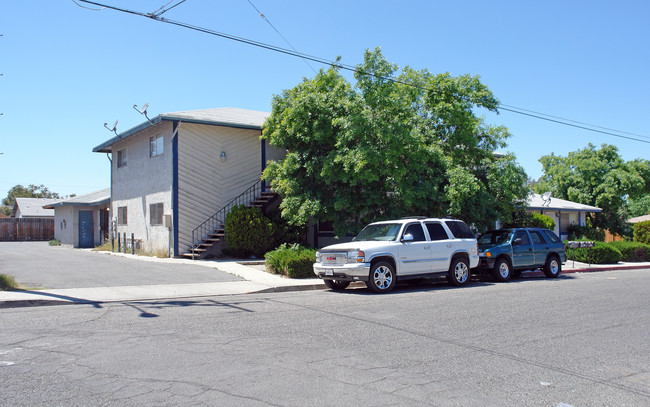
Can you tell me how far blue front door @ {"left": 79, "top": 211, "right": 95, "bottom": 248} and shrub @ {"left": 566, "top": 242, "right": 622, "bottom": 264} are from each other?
27.5m

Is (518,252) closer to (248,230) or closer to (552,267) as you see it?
(552,267)

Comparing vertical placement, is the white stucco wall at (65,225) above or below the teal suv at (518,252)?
above

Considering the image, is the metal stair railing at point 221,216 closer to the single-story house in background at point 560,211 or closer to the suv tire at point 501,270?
the suv tire at point 501,270

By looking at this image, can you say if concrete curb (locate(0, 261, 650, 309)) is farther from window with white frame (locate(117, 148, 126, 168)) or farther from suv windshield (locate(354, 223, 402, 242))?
window with white frame (locate(117, 148, 126, 168))

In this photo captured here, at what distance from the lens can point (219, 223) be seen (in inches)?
845

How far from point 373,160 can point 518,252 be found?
5454mm

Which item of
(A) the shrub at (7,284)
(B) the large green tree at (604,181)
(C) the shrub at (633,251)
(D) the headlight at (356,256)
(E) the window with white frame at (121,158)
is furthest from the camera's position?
(B) the large green tree at (604,181)

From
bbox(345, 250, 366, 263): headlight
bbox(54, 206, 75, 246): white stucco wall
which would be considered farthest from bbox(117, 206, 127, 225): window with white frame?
bbox(345, 250, 366, 263): headlight

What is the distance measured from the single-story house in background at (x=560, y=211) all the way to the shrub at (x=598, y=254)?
17.5 feet

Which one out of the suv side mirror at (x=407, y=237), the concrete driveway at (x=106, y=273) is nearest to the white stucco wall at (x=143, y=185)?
the concrete driveway at (x=106, y=273)

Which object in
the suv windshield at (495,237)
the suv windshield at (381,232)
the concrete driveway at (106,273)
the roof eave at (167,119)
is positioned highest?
the roof eave at (167,119)

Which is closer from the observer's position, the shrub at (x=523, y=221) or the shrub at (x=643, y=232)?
the shrub at (x=523, y=221)

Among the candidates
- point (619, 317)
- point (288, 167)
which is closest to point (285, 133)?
point (288, 167)

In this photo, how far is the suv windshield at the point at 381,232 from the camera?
12.9 meters
